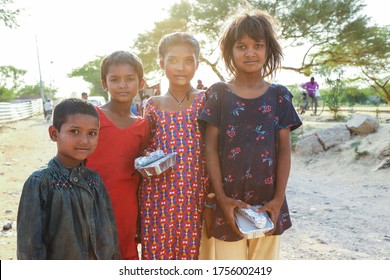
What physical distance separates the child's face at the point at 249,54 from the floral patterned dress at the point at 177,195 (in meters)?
0.31

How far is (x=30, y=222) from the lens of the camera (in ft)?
4.76

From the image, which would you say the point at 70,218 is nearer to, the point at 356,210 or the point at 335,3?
the point at 356,210

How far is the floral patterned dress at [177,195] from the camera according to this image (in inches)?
74.5

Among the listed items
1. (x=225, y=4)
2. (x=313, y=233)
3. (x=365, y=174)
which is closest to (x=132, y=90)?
(x=313, y=233)

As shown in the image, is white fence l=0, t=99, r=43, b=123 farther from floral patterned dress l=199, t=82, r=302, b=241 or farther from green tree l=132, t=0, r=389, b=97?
floral patterned dress l=199, t=82, r=302, b=241

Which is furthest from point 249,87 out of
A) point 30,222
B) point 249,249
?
point 30,222

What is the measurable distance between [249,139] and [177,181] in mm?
399

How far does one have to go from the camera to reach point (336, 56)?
613 inches

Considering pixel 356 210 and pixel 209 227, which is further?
pixel 356 210

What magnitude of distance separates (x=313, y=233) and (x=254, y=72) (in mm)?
2052

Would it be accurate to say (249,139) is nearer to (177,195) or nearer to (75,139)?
(177,195)

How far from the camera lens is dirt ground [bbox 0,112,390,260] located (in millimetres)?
3047

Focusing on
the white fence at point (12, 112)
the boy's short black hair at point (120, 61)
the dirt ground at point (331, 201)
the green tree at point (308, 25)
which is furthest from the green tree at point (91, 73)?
the boy's short black hair at point (120, 61)

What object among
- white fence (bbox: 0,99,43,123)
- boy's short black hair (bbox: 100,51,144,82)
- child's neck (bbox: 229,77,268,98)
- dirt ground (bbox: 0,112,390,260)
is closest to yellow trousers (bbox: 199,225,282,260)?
child's neck (bbox: 229,77,268,98)
